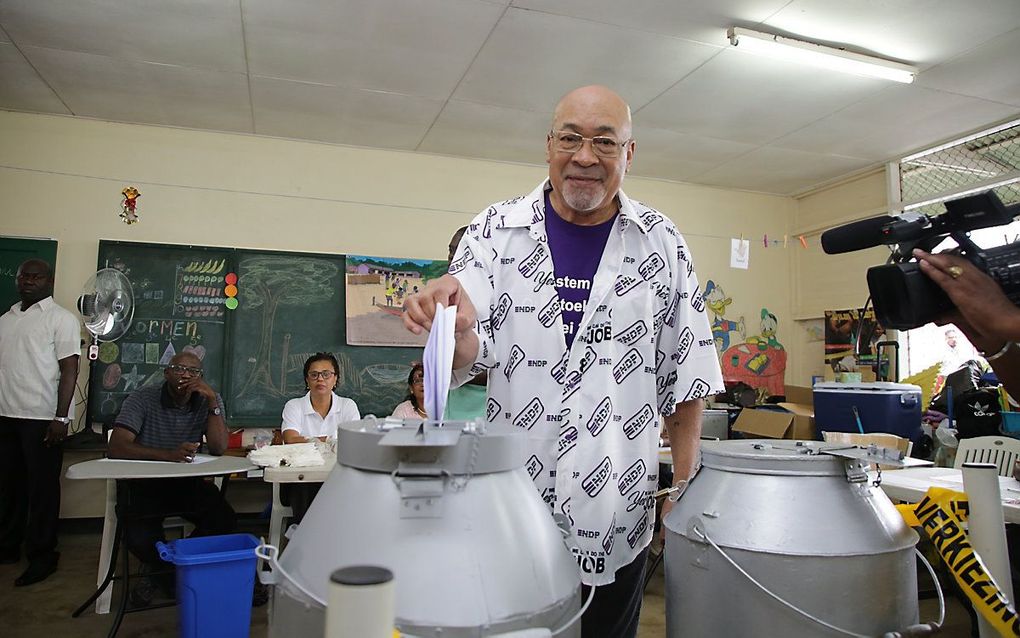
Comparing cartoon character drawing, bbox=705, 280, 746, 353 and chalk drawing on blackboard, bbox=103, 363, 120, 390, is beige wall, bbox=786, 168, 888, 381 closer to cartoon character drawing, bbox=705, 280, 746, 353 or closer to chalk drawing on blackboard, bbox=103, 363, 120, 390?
cartoon character drawing, bbox=705, 280, 746, 353

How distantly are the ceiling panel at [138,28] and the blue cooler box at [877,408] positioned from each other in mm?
4313

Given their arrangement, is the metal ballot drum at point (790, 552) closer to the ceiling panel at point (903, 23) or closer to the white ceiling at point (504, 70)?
the white ceiling at point (504, 70)

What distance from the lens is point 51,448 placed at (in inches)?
160

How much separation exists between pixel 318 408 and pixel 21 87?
9.62ft

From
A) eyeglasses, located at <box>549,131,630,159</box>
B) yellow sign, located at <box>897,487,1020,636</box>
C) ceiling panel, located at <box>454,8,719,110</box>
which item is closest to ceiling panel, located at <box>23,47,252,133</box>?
ceiling panel, located at <box>454,8,719,110</box>

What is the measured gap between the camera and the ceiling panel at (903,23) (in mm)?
3299

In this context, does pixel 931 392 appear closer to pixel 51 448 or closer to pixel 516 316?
pixel 516 316

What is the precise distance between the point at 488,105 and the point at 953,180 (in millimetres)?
3701

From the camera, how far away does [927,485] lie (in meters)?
2.43

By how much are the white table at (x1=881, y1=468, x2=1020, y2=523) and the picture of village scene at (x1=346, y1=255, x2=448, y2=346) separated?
3.45 m

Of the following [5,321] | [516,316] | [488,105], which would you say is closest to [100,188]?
[5,321]

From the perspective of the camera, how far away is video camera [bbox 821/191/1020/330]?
0.91 m

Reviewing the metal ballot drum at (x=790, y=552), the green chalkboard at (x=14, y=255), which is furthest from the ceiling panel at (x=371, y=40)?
the metal ballot drum at (x=790, y=552)

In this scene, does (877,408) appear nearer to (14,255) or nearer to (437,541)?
(437,541)
